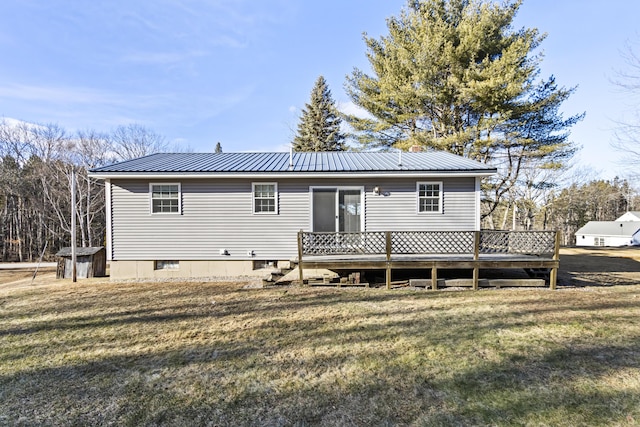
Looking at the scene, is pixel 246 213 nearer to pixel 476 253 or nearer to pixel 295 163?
pixel 295 163

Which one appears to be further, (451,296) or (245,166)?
(245,166)

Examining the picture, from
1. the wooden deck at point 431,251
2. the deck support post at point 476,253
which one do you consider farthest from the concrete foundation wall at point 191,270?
the deck support post at point 476,253

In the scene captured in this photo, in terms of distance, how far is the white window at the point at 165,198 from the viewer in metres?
9.12

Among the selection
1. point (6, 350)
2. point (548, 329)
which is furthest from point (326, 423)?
point (6, 350)

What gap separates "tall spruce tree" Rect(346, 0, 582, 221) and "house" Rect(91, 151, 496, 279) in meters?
7.97

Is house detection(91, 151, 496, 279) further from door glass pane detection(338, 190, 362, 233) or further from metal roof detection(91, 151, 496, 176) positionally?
metal roof detection(91, 151, 496, 176)

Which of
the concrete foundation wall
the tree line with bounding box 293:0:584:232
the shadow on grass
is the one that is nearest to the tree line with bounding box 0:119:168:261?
the concrete foundation wall

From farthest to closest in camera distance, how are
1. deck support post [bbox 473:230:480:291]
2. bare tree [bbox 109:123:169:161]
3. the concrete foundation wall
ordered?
bare tree [bbox 109:123:169:161]
the concrete foundation wall
deck support post [bbox 473:230:480:291]

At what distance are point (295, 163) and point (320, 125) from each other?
694 inches

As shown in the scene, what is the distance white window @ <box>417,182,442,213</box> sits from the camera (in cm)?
898

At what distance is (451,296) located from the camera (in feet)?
22.5

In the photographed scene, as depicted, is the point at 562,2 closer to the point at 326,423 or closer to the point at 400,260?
the point at 400,260

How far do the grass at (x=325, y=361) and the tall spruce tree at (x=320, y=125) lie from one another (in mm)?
21061

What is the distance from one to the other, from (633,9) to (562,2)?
7.41 feet
